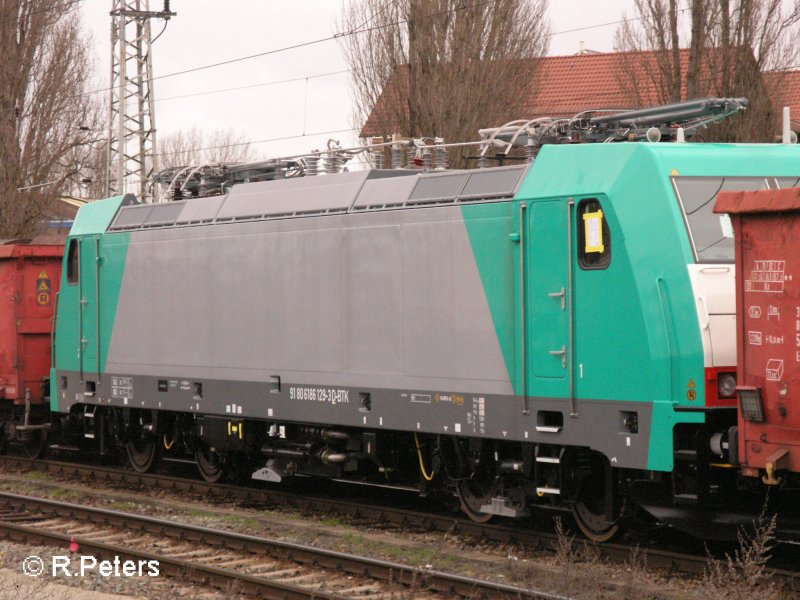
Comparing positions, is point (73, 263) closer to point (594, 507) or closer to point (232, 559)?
point (232, 559)

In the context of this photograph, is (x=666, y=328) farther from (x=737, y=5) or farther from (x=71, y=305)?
(x=737, y=5)

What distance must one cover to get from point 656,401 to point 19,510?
8.54 metres

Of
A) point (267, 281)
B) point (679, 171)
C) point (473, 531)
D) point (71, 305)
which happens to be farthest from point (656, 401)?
point (71, 305)

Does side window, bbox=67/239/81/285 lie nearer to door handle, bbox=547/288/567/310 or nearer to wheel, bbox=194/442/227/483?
wheel, bbox=194/442/227/483

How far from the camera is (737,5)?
82.3ft

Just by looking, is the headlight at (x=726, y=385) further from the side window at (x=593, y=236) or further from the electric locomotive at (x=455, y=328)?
the side window at (x=593, y=236)

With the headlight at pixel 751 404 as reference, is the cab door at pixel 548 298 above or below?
above

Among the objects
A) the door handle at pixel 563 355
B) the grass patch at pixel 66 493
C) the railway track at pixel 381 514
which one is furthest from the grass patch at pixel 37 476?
the door handle at pixel 563 355

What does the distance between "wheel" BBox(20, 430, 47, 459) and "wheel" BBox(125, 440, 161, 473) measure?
253cm

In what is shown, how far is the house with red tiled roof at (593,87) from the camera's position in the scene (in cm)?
2642

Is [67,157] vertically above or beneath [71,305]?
above

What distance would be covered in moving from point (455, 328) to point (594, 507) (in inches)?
82.1

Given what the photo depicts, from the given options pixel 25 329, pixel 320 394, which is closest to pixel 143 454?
pixel 25 329

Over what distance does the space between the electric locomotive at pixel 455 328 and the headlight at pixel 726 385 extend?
0.7 inches
